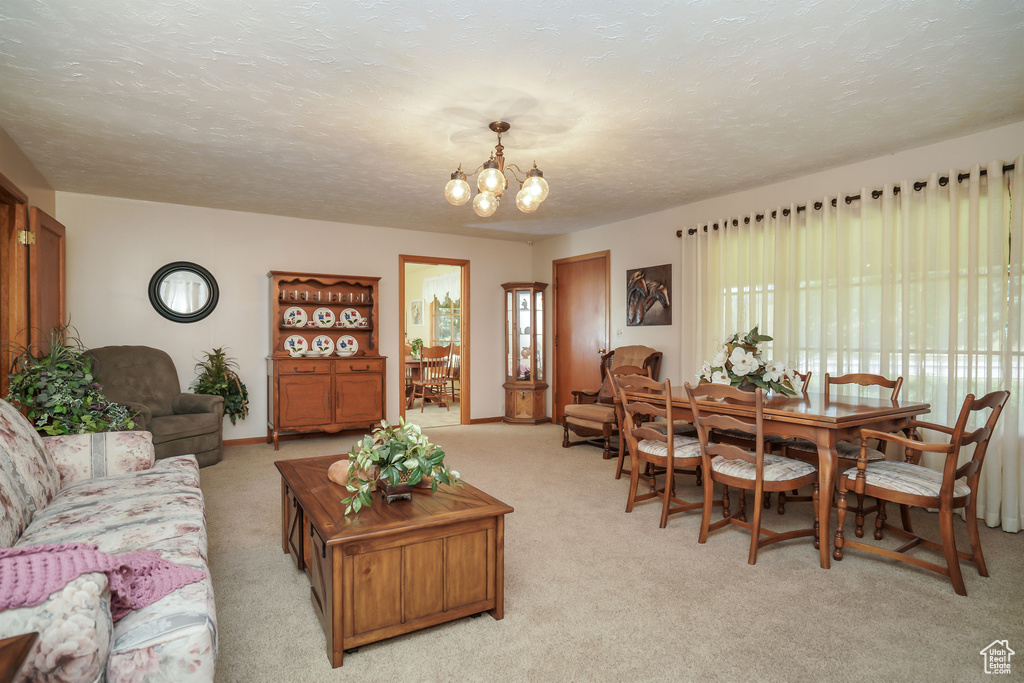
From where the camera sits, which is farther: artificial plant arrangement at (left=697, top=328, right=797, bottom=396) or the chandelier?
artificial plant arrangement at (left=697, top=328, right=797, bottom=396)

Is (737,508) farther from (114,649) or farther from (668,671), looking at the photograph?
(114,649)

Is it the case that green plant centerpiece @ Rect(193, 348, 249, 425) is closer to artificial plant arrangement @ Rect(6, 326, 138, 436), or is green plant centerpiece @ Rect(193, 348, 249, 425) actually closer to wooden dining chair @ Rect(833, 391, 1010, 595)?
artificial plant arrangement @ Rect(6, 326, 138, 436)

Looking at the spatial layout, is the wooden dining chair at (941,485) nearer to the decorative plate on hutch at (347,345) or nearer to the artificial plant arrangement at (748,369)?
the artificial plant arrangement at (748,369)

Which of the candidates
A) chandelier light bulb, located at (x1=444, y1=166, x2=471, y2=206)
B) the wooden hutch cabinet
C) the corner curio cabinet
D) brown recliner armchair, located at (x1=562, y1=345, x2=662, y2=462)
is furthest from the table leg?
the corner curio cabinet

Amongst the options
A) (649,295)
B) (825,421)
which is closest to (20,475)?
(825,421)

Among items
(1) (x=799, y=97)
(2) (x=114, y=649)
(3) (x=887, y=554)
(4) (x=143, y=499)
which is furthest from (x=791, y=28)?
(4) (x=143, y=499)

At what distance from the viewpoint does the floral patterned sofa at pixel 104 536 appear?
1.16 metres

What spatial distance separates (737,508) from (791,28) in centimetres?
276

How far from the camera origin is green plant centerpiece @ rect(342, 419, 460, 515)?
2.16m

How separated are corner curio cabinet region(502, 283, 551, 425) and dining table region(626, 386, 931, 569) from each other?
3990 millimetres

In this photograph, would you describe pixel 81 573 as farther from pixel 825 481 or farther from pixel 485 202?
pixel 825 481

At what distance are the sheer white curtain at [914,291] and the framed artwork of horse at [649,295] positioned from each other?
91 centimetres

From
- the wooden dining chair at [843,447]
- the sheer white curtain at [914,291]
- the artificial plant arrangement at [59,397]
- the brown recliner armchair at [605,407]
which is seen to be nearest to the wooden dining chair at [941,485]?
the wooden dining chair at [843,447]

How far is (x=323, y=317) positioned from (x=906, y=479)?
5.40 m
